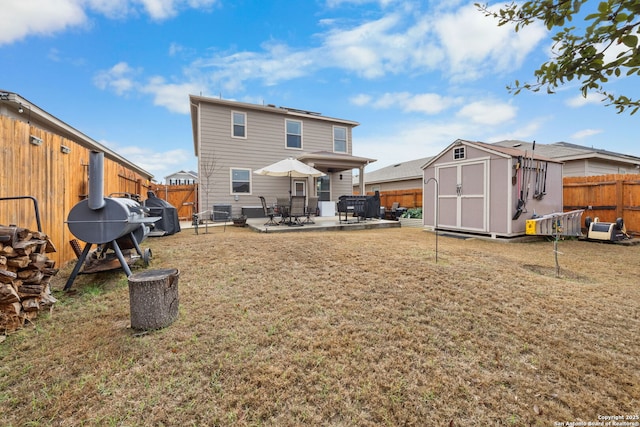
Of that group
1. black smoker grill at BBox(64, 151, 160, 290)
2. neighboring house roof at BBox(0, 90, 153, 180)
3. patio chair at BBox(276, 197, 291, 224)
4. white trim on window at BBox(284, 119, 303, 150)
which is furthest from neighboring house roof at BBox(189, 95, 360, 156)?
black smoker grill at BBox(64, 151, 160, 290)

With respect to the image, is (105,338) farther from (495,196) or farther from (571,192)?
(571,192)

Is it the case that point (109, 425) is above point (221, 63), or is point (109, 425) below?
below

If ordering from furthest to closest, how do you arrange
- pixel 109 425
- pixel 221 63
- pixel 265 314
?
pixel 221 63, pixel 265 314, pixel 109 425

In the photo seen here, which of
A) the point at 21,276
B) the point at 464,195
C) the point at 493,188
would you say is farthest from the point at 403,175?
the point at 21,276

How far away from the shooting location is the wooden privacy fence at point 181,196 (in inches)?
559

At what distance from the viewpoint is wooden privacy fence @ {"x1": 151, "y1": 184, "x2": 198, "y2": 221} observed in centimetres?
1421

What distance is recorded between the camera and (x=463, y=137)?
8406 millimetres

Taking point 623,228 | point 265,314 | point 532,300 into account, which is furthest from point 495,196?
point 265,314

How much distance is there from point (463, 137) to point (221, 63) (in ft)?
34.3

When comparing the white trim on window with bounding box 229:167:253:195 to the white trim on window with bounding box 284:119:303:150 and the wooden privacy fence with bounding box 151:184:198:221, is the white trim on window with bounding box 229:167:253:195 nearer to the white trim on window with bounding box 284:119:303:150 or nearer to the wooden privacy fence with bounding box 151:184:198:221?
the white trim on window with bounding box 284:119:303:150

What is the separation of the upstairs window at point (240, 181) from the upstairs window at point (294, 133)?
8.75ft

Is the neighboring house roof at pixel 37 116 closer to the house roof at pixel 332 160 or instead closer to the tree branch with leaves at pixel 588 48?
the house roof at pixel 332 160

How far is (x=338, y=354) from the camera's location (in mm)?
2193

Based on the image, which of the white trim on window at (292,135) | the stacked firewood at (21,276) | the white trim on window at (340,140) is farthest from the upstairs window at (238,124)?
the stacked firewood at (21,276)
